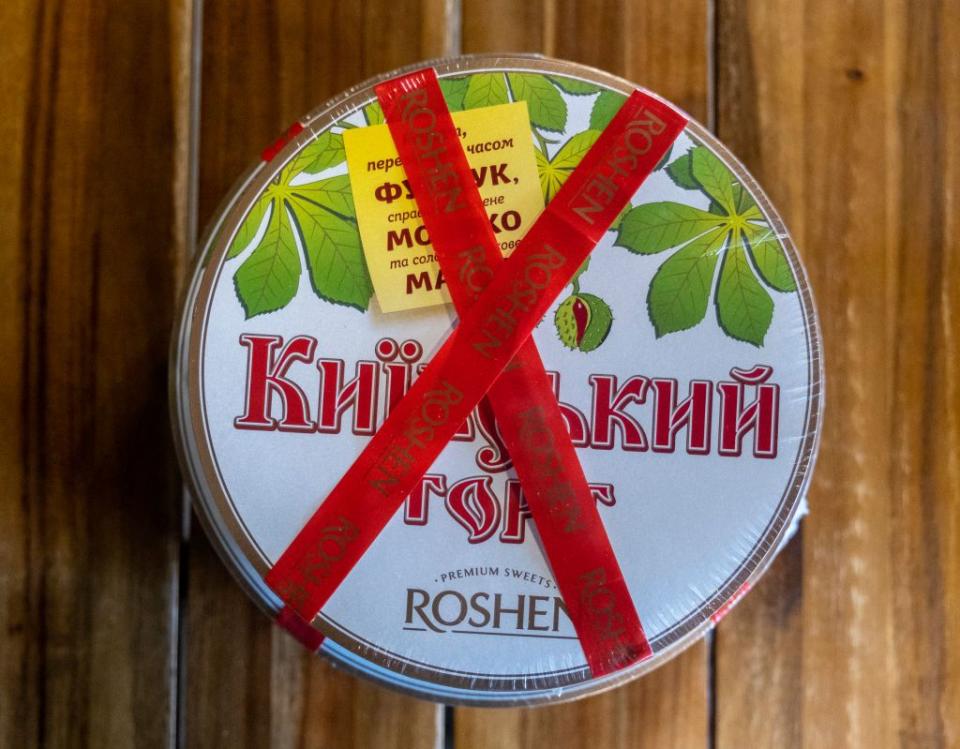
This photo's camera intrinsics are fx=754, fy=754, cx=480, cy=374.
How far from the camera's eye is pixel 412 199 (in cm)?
50

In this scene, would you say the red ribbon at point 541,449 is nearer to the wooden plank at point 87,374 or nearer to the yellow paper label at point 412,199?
the yellow paper label at point 412,199

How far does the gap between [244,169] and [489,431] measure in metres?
0.31

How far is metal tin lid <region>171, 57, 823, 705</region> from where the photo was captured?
49 centimetres

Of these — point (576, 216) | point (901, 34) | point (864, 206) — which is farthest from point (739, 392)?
point (901, 34)

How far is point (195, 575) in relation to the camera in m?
0.60

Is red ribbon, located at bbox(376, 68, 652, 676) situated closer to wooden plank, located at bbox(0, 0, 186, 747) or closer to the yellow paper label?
the yellow paper label

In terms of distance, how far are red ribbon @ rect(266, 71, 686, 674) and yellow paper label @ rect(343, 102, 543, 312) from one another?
0.04ft

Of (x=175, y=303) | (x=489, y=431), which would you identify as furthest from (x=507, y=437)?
(x=175, y=303)

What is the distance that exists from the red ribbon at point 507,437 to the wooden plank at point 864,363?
196 millimetres

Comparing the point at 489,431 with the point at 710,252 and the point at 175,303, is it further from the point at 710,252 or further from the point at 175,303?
the point at 175,303

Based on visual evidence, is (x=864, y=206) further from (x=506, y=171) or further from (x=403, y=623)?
(x=403, y=623)

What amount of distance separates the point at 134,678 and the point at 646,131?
0.57 m

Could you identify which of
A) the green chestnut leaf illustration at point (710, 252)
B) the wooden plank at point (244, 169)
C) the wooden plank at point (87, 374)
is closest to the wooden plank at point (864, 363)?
the green chestnut leaf illustration at point (710, 252)

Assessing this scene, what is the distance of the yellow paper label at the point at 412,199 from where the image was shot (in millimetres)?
495
